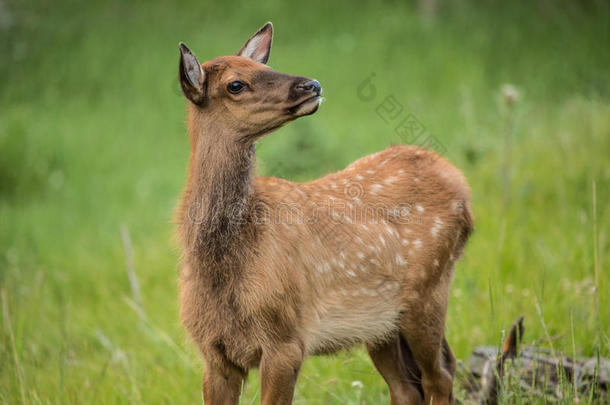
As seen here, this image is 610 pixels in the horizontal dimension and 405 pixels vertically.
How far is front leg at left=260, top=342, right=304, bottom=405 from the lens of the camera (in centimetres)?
351

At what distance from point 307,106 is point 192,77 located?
2.16ft

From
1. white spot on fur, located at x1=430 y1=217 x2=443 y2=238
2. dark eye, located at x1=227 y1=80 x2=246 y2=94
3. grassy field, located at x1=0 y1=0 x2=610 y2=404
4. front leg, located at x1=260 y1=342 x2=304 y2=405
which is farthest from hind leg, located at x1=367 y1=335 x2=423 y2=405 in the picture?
dark eye, located at x1=227 y1=80 x2=246 y2=94

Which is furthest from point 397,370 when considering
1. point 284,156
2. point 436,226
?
point 284,156

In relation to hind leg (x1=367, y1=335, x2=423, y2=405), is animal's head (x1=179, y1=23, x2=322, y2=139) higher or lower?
higher

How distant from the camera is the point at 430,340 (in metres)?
4.06

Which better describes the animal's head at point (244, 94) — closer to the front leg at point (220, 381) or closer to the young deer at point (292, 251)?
the young deer at point (292, 251)

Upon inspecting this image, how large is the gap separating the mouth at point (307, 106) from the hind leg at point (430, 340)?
1.32 m

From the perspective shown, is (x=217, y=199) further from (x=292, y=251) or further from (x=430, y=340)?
(x=430, y=340)

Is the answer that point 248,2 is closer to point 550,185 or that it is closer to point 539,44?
point 539,44

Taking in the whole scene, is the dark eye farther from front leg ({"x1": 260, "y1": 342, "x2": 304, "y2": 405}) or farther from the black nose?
front leg ({"x1": 260, "y1": 342, "x2": 304, "y2": 405})

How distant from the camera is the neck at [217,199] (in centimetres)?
371

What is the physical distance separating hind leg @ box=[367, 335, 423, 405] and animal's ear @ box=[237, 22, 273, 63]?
194 cm

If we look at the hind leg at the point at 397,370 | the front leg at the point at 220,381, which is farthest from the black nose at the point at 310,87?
the hind leg at the point at 397,370

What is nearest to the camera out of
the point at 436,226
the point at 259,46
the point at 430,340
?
the point at 430,340
